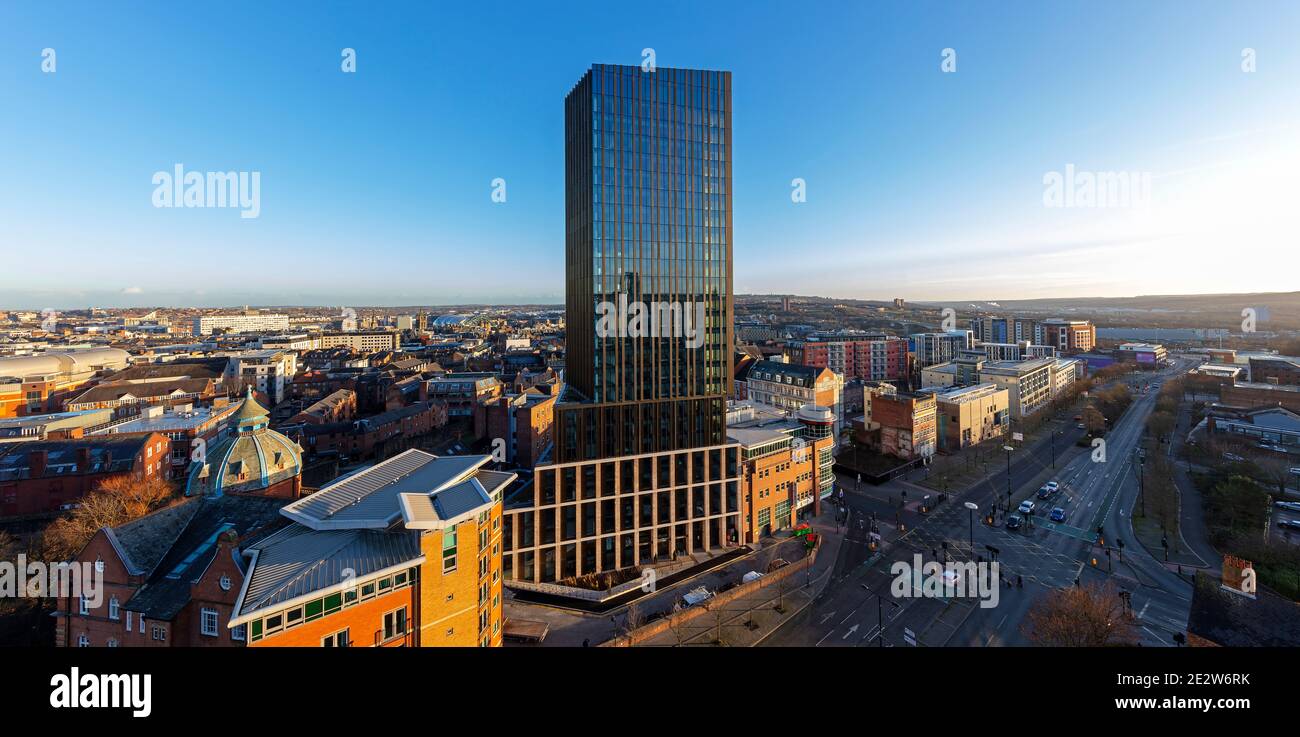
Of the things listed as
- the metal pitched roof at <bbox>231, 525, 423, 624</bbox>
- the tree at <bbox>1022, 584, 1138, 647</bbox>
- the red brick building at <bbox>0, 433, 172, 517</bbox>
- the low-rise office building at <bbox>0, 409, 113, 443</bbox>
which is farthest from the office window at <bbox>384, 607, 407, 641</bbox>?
the low-rise office building at <bbox>0, 409, 113, 443</bbox>

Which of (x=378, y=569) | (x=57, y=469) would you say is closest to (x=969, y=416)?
(x=378, y=569)

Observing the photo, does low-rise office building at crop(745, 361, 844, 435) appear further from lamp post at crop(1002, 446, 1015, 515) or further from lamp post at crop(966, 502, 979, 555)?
lamp post at crop(966, 502, 979, 555)

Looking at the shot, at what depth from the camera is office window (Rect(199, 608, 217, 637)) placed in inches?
850

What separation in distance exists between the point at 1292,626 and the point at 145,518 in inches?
2057

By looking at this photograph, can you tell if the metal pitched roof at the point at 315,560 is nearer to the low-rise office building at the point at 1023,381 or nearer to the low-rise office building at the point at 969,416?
the low-rise office building at the point at 969,416

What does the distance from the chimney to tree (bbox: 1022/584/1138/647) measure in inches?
2946

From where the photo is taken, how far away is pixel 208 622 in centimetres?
2173

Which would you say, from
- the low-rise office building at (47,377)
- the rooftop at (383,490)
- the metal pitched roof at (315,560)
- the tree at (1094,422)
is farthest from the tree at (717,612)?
the low-rise office building at (47,377)

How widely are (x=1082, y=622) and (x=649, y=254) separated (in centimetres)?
3412

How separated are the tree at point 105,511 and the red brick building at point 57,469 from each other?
5.22ft

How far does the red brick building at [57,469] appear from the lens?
44469mm
